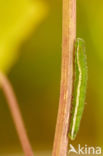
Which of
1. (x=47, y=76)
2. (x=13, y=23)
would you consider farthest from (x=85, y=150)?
(x=13, y=23)

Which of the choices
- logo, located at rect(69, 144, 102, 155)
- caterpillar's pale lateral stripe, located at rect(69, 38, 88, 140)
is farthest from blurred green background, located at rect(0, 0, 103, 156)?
caterpillar's pale lateral stripe, located at rect(69, 38, 88, 140)

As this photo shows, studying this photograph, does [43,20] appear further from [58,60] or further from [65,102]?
[65,102]

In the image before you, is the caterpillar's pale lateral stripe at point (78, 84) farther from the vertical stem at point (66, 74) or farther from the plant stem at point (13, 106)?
the plant stem at point (13, 106)

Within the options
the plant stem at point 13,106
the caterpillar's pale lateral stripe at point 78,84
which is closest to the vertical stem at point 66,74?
the caterpillar's pale lateral stripe at point 78,84

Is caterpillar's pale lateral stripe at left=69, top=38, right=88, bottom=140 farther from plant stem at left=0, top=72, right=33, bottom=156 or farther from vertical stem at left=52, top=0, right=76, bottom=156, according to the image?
plant stem at left=0, top=72, right=33, bottom=156

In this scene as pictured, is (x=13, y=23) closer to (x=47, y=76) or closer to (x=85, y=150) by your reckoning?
(x=47, y=76)

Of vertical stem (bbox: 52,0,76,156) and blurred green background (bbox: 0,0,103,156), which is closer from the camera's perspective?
vertical stem (bbox: 52,0,76,156)

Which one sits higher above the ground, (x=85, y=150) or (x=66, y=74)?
(x=66, y=74)

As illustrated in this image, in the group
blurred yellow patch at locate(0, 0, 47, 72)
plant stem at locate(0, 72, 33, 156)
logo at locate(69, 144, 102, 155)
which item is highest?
→ blurred yellow patch at locate(0, 0, 47, 72)

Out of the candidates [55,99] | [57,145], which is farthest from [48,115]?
[57,145]
